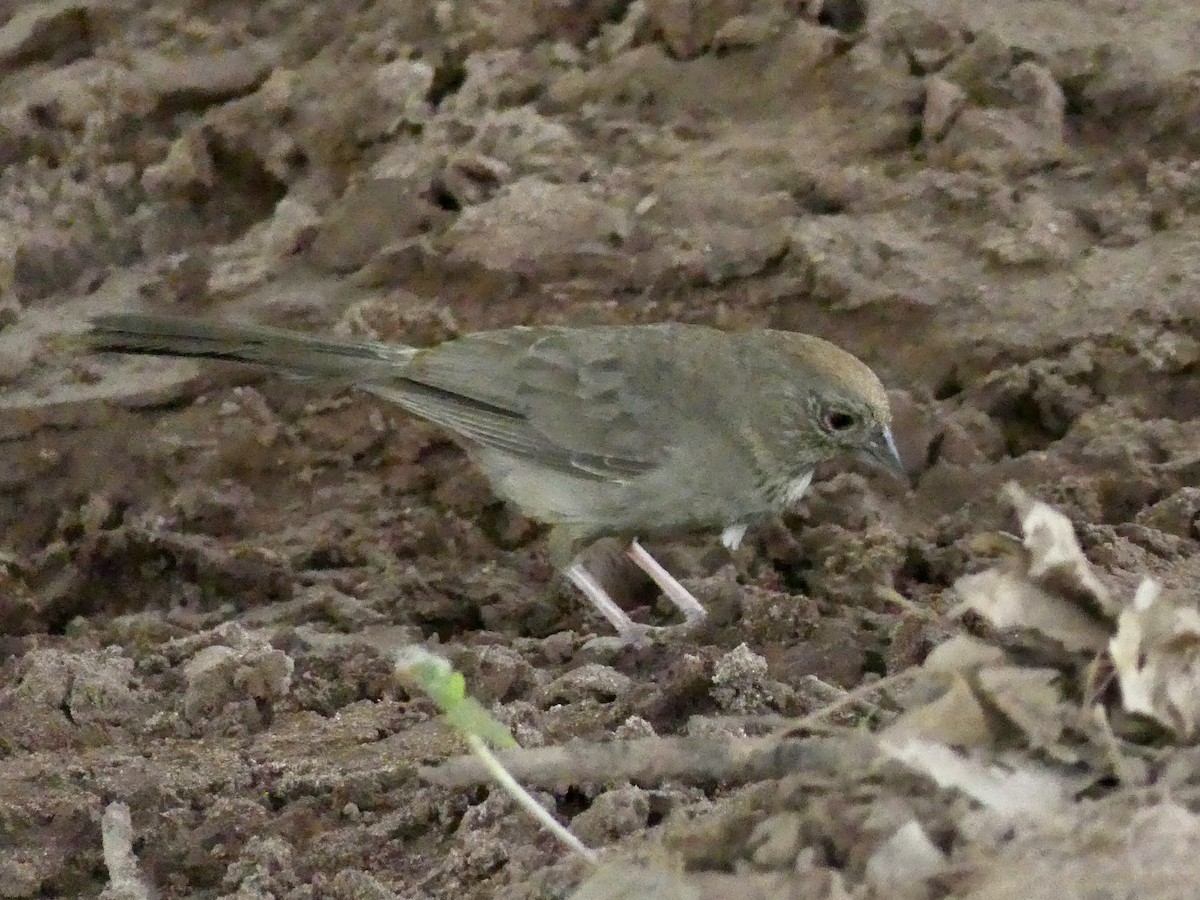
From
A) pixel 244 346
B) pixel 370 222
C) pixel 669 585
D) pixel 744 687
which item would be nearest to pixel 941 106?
pixel 669 585

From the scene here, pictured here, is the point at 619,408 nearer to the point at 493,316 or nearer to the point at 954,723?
the point at 493,316

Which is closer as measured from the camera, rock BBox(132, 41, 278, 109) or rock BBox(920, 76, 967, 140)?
rock BBox(920, 76, 967, 140)

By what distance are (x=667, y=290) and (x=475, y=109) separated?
103 cm

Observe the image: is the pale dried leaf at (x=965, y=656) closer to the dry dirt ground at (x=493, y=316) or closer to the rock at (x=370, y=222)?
the dry dirt ground at (x=493, y=316)

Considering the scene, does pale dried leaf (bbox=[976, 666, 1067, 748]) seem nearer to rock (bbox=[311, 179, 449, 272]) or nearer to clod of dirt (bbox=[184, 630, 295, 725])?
clod of dirt (bbox=[184, 630, 295, 725])

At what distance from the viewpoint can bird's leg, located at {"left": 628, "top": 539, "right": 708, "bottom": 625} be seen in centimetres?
340

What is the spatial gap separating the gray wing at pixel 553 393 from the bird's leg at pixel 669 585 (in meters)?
0.32

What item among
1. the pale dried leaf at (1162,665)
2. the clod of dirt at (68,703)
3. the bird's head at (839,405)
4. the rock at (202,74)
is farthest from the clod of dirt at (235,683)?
the rock at (202,74)

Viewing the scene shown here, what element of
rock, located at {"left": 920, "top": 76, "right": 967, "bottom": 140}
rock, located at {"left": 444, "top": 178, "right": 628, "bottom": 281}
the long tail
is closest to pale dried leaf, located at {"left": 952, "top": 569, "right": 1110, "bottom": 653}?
the long tail

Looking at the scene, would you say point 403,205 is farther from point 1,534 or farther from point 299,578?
point 1,534

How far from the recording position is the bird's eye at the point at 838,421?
11.2ft

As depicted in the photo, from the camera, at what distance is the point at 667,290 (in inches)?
158

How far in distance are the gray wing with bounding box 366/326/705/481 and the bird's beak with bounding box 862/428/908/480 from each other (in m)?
0.61

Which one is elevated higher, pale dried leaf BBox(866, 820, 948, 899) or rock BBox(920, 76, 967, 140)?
rock BBox(920, 76, 967, 140)
